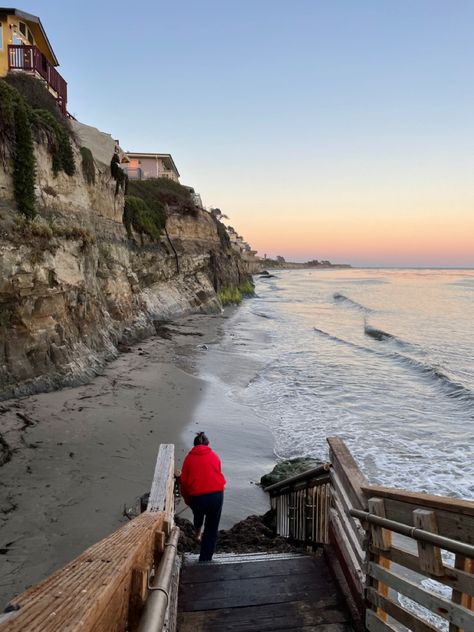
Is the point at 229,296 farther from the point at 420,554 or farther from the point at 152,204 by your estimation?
the point at 420,554

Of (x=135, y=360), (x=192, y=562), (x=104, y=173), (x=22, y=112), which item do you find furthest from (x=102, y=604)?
(x=104, y=173)

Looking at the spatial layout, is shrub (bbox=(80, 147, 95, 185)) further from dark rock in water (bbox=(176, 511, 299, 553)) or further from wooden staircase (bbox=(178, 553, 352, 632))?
wooden staircase (bbox=(178, 553, 352, 632))

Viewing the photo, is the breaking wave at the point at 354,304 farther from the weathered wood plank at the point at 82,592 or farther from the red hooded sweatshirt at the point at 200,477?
the weathered wood plank at the point at 82,592

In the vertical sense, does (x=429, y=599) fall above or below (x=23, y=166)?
below

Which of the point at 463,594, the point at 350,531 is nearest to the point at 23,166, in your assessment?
the point at 350,531

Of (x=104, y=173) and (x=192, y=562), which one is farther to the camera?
(x=104, y=173)

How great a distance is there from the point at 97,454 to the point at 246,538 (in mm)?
3731

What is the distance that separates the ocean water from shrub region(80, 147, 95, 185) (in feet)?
29.3

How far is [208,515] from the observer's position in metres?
5.12

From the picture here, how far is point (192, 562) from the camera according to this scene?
4.84 metres

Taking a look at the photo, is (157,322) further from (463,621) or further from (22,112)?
(463,621)

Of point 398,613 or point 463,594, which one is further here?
point 398,613

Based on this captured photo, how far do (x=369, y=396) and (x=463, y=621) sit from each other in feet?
42.7

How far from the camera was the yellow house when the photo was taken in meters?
17.9
